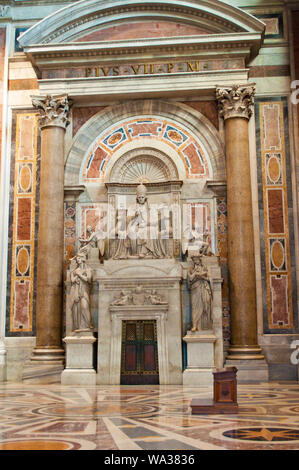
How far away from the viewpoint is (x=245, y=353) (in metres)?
13.4

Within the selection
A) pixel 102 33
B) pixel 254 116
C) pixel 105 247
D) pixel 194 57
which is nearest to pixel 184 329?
pixel 105 247

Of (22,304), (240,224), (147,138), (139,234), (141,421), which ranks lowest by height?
(141,421)

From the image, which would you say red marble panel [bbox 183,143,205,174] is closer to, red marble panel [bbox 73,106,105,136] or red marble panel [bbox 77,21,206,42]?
red marble panel [bbox 73,106,105,136]

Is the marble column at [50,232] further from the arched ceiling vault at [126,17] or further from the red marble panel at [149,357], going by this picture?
the red marble panel at [149,357]

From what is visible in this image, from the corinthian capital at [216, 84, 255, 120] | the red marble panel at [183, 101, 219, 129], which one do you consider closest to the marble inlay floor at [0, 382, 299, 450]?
the corinthian capital at [216, 84, 255, 120]

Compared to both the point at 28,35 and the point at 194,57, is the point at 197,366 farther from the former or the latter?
the point at 28,35

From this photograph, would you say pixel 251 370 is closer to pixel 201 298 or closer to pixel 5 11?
pixel 201 298

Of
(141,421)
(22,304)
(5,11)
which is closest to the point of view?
(141,421)

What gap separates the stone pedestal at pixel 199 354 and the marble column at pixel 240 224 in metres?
0.64

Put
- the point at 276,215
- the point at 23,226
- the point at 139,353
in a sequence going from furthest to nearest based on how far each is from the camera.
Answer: the point at 23,226
the point at 276,215
the point at 139,353

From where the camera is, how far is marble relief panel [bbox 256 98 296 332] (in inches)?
557

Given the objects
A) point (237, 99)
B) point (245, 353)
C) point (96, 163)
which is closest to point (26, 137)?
point (96, 163)

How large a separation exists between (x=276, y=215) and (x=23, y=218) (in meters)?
6.49

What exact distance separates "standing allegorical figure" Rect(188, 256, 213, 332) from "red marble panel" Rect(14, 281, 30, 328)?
430 centimetres
